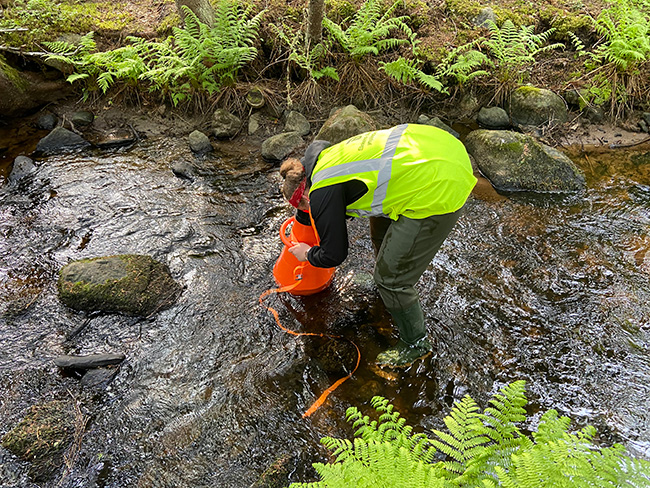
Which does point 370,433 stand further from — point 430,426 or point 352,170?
point 352,170

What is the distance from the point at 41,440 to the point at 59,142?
5.56 metres

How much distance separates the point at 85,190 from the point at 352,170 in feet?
16.0

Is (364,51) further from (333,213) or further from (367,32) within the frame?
(333,213)

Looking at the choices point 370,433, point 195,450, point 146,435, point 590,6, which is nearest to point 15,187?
point 146,435

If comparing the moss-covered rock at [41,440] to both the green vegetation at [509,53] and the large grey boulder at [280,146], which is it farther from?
the green vegetation at [509,53]

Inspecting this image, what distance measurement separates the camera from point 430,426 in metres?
3.24

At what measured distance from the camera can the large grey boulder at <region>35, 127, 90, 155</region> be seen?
6.79m

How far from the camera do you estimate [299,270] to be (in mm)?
3893

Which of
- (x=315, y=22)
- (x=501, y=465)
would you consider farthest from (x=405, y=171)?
(x=315, y=22)

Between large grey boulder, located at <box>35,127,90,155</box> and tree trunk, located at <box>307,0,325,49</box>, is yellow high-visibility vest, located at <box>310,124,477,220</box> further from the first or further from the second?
large grey boulder, located at <box>35,127,90,155</box>

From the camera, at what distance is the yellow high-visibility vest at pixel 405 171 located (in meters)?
2.81

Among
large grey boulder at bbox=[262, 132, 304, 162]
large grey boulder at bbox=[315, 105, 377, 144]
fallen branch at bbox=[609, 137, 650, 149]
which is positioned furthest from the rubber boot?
fallen branch at bbox=[609, 137, 650, 149]

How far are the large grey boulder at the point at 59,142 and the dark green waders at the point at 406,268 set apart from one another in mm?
5980

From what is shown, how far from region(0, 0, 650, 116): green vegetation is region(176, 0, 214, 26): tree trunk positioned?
0.22m
